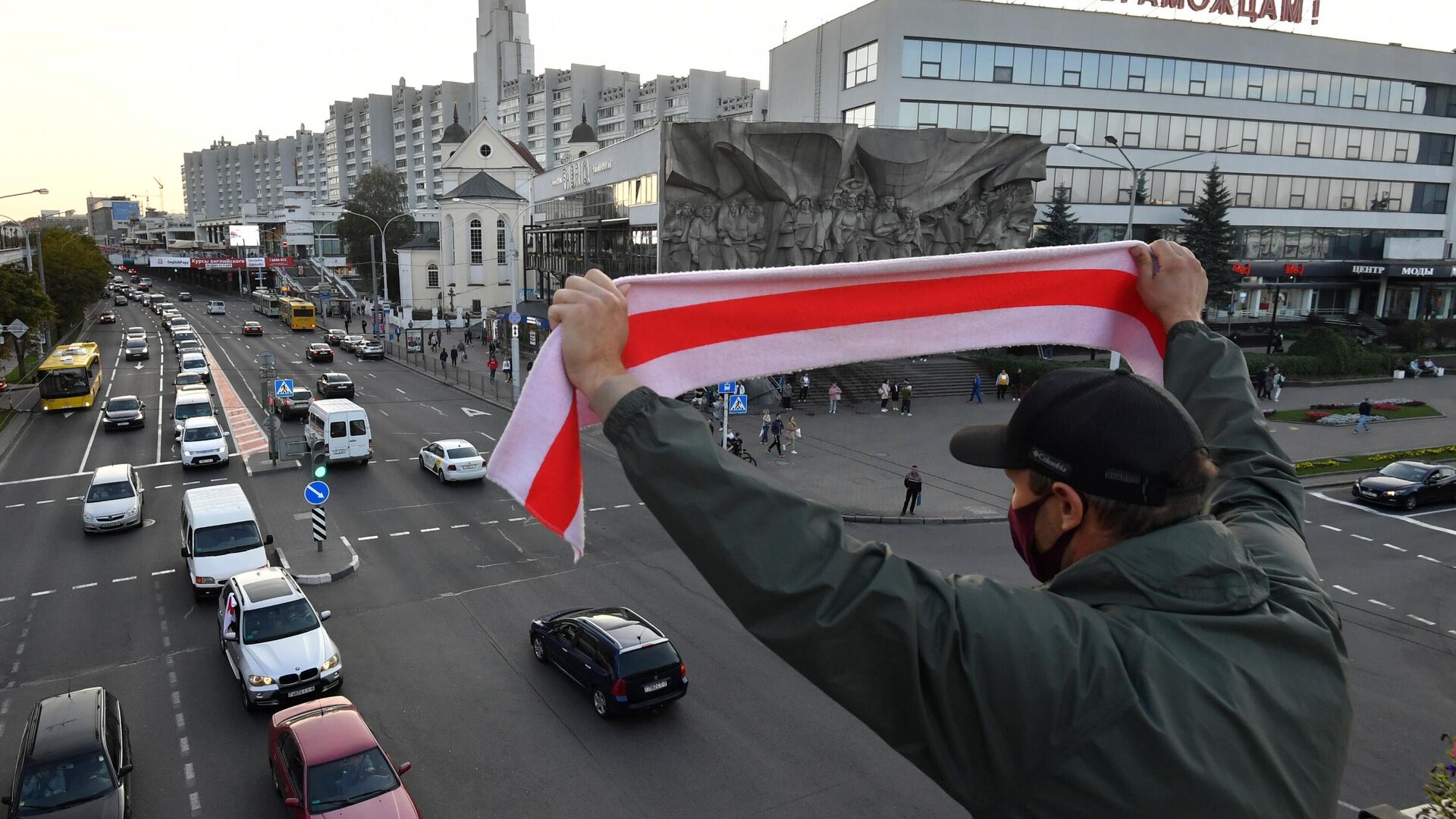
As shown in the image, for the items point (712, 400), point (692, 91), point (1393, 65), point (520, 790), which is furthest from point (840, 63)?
point (692, 91)

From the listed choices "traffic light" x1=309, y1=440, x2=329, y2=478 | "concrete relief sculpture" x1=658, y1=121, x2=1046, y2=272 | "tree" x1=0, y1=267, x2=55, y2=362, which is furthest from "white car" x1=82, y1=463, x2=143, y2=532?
"tree" x1=0, y1=267, x2=55, y2=362

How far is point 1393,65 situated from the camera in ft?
187

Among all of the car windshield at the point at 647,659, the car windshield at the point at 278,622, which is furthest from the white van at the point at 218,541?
the car windshield at the point at 647,659

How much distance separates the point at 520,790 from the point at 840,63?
143ft

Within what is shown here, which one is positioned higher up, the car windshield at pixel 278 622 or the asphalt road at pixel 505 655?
the car windshield at pixel 278 622

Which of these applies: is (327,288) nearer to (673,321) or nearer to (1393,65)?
(1393,65)

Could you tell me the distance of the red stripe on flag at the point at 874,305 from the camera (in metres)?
2.73

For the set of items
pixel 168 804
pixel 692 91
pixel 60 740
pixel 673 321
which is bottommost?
pixel 168 804

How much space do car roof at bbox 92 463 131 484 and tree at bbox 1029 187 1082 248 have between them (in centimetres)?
4101

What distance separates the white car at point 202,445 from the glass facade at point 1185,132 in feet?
110

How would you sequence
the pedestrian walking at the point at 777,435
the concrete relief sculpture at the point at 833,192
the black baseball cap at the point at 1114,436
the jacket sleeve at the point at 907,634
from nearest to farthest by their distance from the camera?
the jacket sleeve at the point at 907,634 < the black baseball cap at the point at 1114,436 < the pedestrian walking at the point at 777,435 < the concrete relief sculpture at the point at 833,192

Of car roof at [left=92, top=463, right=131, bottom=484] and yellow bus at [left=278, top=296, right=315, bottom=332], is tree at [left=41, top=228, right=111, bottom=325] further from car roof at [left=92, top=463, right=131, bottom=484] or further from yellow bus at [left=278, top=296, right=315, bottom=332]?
car roof at [left=92, top=463, right=131, bottom=484]

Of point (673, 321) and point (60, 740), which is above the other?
point (673, 321)

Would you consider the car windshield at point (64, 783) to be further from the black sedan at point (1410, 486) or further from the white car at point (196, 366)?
the white car at point (196, 366)
